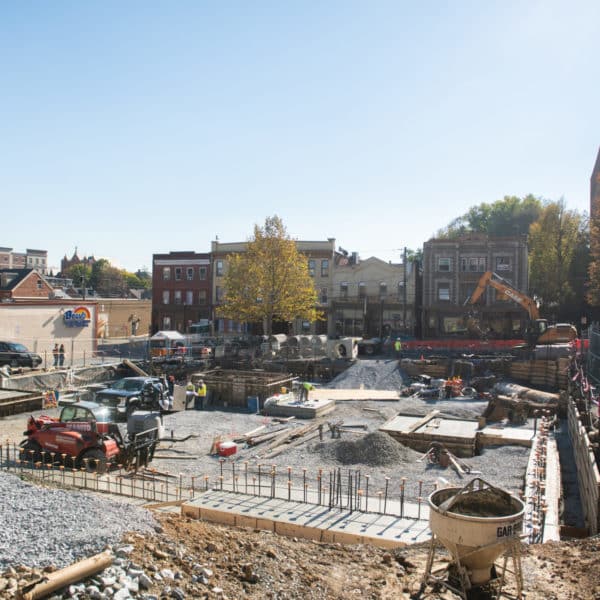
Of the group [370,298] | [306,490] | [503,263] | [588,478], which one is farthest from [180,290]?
[588,478]

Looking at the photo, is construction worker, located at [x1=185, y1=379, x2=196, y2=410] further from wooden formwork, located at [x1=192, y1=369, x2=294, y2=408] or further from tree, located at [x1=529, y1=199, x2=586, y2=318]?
tree, located at [x1=529, y1=199, x2=586, y2=318]

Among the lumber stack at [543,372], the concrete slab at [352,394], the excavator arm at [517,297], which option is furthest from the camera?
the excavator arm at [517,297]

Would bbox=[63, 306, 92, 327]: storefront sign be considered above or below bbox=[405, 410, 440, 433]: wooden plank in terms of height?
above

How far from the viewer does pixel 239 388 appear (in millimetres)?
30594

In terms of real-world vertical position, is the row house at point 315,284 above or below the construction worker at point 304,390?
above

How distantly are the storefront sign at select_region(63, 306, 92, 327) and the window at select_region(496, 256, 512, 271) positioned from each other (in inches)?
1458

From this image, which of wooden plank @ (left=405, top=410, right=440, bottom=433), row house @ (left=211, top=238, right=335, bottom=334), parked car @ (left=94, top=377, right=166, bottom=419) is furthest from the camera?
row house @ (left=211, top=238, right=335, bottom=334)

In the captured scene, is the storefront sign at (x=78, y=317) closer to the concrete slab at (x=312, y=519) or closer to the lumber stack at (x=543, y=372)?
the lumber stack at (x=543, y=372)

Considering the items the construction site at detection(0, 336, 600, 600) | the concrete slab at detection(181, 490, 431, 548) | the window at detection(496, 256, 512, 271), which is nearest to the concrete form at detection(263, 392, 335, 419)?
the construction site at detection(0, 336, 600, 600)

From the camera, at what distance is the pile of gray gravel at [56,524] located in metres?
8.60

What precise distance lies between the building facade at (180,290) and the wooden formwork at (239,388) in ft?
108

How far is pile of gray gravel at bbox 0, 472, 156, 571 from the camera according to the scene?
860cm

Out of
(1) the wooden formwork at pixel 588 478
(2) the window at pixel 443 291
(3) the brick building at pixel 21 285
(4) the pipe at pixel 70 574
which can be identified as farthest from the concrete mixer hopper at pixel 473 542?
(3) the brick building at pixel 21 285

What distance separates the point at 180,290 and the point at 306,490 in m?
52.5
